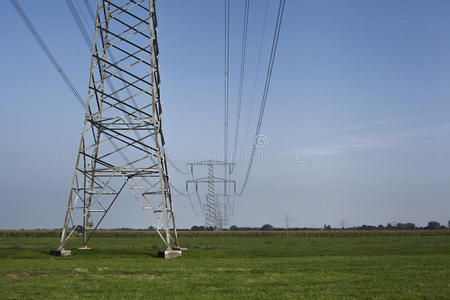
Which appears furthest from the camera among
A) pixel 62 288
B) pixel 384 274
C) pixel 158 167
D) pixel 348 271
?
pixel 158 167

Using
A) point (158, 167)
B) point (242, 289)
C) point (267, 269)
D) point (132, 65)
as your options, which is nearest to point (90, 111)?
point (132, 65)

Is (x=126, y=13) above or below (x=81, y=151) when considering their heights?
above

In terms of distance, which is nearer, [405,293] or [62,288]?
[405,293]

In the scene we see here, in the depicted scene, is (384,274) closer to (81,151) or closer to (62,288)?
(62,288)

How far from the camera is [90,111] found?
29.9 meters

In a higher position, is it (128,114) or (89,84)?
(89,84)

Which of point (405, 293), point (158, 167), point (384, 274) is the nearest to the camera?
point (405, 293)

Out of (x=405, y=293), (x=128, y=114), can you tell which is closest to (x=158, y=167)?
(x=128, y=114)

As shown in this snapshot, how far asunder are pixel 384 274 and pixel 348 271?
1.90 meters

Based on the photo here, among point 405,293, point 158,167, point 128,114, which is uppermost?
point 128,114

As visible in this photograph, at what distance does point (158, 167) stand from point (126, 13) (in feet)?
37.5

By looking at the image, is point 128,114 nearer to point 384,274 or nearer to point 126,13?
point 126,13

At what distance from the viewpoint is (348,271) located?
20266 millimetres

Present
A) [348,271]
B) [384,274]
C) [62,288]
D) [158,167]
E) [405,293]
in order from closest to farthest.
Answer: [405,293] < [62,288] < [384,274] < [348,271] < [158,167]
